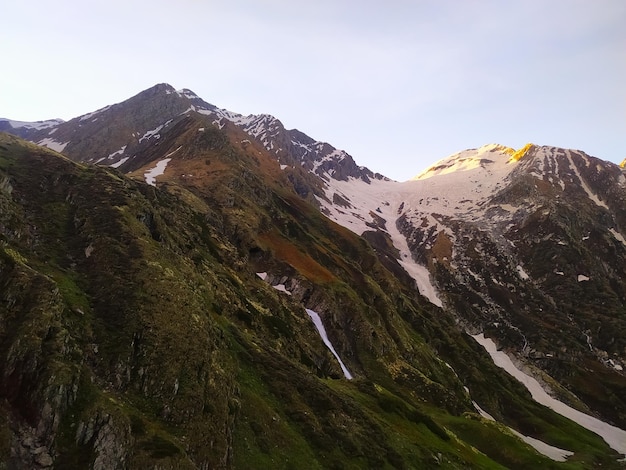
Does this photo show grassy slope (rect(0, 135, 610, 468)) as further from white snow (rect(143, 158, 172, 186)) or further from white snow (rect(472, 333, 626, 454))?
white snow (rect(472, 333, 626, 454))

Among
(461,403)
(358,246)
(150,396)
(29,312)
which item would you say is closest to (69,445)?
(150,396)

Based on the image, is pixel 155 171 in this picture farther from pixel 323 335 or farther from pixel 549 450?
pixel 549 450

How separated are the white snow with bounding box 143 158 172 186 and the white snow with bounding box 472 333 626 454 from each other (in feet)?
420

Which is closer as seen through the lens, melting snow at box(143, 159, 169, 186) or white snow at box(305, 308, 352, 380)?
Result: white snow at box(305, 308, 352, 380)

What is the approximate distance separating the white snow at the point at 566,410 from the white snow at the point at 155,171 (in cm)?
12816

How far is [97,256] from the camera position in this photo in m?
46.1

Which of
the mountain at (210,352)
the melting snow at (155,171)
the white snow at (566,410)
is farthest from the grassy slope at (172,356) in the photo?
the white snow at (566,410)

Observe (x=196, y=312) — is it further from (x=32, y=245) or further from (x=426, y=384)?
(x=426, y=384)

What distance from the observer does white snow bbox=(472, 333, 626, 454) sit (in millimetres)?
114375

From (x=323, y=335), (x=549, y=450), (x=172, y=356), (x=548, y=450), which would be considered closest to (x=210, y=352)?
(x=172, y=356)

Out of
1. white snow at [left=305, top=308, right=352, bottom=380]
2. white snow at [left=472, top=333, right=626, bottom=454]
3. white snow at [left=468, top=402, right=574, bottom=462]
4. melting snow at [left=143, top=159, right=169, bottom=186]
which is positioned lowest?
white snow at [left=468, top=402, right=574, bottom=462]

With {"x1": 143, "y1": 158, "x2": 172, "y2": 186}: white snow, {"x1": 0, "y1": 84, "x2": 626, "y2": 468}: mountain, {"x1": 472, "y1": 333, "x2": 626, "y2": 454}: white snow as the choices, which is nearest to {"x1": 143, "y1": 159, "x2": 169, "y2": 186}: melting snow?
{"x1": 143, "y1": 158, "x2": 172, "y2": 186}: white snow

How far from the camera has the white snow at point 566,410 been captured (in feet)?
375

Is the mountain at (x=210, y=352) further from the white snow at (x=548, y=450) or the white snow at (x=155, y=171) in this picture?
the white snow at (x=155, y=171)
